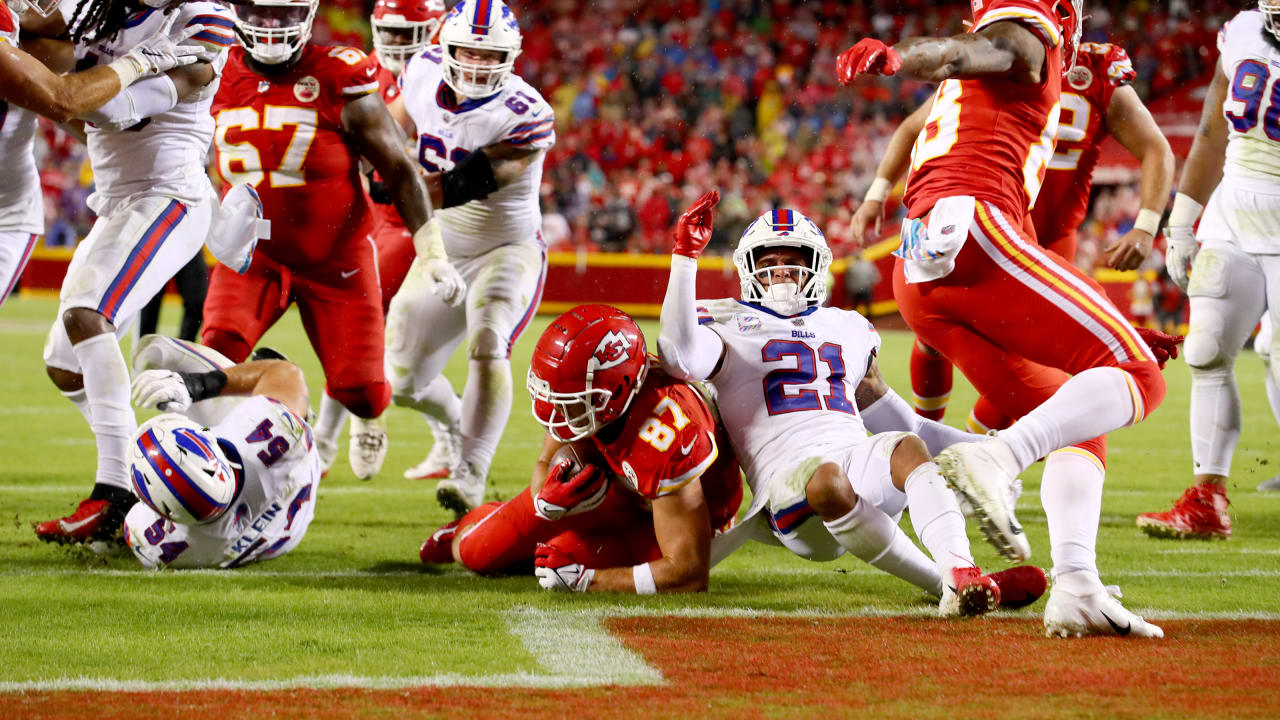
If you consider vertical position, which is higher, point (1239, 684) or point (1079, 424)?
point (1079, 424)

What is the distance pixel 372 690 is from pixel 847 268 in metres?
15.9

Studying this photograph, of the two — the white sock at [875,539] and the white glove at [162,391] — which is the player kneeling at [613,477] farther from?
the white glove at [162,391]

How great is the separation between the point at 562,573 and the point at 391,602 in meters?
0.48

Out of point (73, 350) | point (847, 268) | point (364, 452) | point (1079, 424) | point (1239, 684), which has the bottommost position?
point (847, 268)

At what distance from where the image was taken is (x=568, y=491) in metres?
3.85

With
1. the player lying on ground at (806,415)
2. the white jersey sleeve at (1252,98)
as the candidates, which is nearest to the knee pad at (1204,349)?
the white jersey sleeve at (1252,98)

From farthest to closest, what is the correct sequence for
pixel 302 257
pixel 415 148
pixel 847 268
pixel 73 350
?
pixel 847 268 → pixel 415 148 → pixel 302 257 → pixel 73 350

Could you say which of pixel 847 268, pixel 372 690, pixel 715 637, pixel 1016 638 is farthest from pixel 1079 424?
pixel 847 268

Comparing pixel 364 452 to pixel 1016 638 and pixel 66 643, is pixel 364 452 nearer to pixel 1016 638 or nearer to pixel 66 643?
pixel 66 643

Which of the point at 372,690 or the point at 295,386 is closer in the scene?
the point at 372,690

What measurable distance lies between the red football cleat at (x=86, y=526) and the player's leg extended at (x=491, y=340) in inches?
51.1

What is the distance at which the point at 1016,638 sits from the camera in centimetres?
330

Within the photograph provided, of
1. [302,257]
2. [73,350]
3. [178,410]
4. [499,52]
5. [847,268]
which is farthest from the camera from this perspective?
[847,268]

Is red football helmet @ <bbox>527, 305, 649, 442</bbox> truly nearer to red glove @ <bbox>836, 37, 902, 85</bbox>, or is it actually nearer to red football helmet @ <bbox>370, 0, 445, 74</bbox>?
red glove @ <bbox>836, 37, 902, 85</bbox>
